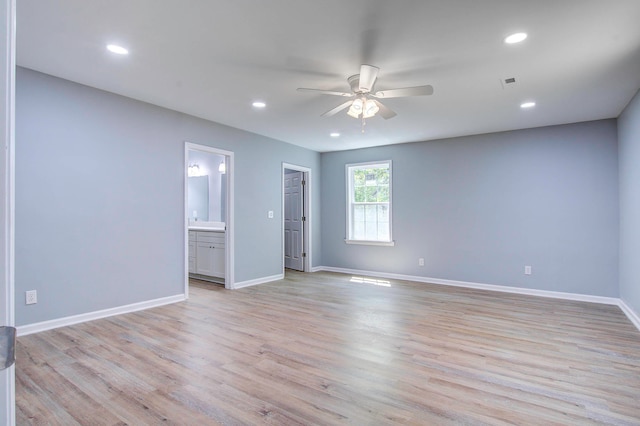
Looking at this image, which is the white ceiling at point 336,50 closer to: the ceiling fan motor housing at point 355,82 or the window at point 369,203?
the ceiling fan motor housing at point 355,82

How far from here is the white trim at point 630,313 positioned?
359 cm

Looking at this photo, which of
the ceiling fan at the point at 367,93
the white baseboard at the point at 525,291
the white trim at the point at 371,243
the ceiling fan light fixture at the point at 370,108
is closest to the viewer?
the ceiling fan at the point at 367,93

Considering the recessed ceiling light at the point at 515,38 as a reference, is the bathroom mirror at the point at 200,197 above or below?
below

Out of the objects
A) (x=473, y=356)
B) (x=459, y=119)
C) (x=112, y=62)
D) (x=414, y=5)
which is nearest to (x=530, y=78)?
(x=459, y=119)

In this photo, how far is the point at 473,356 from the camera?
2809 mm

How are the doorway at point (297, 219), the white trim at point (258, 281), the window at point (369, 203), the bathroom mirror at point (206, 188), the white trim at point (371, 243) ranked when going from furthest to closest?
the bathroom mirror at point (206, 188) < the doorway at point (297, 219) < the window at point (369, 203) < the white trim at point (371, 243) < the white trim at point (258, 281)

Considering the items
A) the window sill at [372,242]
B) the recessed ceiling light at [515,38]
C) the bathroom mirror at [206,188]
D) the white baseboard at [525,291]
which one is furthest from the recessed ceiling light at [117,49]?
the white baseboard at [525,291]

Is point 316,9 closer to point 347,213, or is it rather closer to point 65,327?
point 65,327

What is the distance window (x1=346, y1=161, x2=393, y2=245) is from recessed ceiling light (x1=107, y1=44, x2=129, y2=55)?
455 centimetres

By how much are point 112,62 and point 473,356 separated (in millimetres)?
3958

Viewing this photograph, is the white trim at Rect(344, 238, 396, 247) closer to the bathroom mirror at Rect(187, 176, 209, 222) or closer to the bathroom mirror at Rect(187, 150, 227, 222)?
the bathroom mirror at Rect(187, 150, 227, 222)

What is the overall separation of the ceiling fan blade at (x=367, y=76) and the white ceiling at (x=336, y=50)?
0.15 m

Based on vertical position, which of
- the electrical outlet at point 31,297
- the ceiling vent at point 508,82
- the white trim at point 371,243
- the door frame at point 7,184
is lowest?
the electrical outlet at point 31,297

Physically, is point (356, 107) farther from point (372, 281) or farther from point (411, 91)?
point (372, 281)
